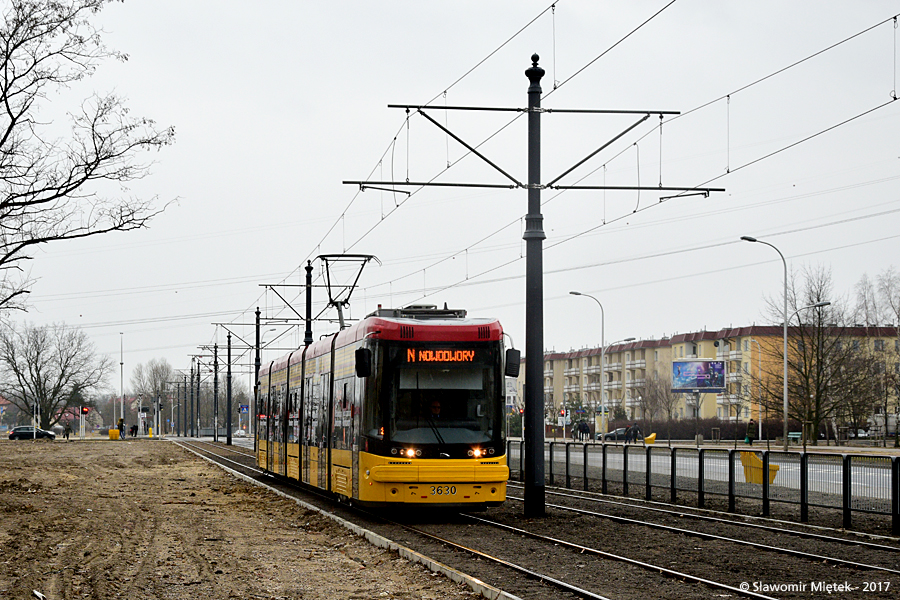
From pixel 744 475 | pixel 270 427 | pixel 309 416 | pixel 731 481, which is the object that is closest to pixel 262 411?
pixel 270 427

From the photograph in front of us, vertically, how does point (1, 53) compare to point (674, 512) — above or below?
above

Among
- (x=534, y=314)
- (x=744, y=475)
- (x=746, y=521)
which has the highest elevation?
(x=534, y=314)

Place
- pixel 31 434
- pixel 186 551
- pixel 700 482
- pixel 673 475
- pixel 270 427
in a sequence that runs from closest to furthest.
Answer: pixel 186 551 → pixel 700 482 → pixel 673 475 → pixel 270 427 → pixel 31 434

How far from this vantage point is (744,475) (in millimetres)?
19406

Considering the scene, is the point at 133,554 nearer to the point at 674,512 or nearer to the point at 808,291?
the point at 674,512

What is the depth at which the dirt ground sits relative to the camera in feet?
34.6

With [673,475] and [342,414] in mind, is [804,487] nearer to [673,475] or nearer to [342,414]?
[673,475]

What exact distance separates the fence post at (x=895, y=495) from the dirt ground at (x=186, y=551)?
7.21 meters

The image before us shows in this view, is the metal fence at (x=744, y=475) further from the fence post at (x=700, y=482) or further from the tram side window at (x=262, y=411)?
the tram side window at (x=262, y=411)

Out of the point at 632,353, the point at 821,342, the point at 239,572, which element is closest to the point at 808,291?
the point at 821,342

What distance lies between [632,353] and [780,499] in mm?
111664

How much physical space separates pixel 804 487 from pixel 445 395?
587cm

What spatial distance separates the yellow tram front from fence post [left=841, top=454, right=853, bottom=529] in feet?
16.8

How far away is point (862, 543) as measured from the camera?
13820mm
